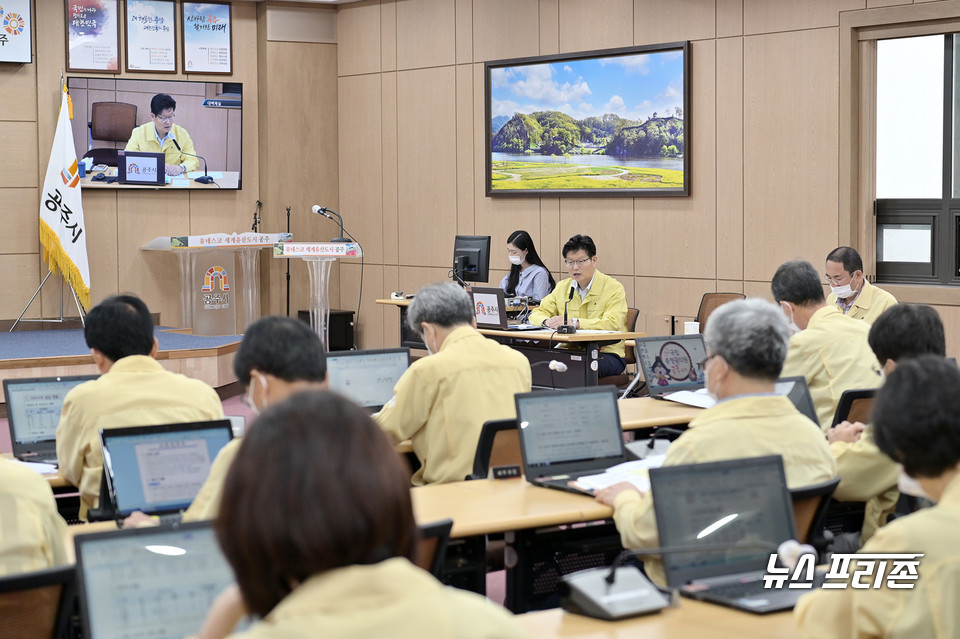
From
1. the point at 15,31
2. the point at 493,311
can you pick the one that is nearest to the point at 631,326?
the point at 493,311

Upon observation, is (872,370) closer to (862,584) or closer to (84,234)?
(862,584)

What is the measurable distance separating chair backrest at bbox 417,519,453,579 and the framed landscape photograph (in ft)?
22.6

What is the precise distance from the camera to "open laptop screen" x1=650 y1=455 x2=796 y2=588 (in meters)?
2.36

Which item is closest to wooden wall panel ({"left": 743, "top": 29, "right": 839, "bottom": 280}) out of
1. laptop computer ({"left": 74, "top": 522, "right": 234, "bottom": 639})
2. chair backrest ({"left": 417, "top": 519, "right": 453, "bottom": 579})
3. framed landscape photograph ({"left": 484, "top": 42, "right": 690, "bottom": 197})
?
framed landscape photograph ({"left": 484, "top": 42, "right": 690, "bottom": 197})

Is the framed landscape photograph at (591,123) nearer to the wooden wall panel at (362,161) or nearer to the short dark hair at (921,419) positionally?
the wooden wall panel at (362,161)

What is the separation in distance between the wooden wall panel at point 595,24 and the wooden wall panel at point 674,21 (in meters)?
0.10

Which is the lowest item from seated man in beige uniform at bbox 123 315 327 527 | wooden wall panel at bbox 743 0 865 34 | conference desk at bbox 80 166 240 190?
seated man in beige uniform at bbox 123 315 327 527

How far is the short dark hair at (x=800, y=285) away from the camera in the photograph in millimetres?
4715

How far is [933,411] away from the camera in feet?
5.88

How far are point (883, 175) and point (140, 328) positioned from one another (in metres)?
5.89

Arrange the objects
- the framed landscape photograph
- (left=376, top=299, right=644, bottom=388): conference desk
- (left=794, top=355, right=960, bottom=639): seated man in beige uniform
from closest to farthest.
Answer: (left=794, top=355, right=960, bottom=639): seated man in beige uniform, (left=376, top=299, right=644, bottom=388): conference desk, the framed landscape photograph

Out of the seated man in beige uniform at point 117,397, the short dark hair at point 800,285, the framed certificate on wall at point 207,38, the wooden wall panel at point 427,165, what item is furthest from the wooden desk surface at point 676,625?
the framed certificate on wall at point 207,38

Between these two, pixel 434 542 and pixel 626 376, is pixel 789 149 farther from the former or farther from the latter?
pixel 434 542

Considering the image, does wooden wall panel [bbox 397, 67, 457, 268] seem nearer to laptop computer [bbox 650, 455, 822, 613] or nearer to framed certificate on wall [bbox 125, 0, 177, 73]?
framed certificate on wall [bbox 125, 0, 177, 73]
